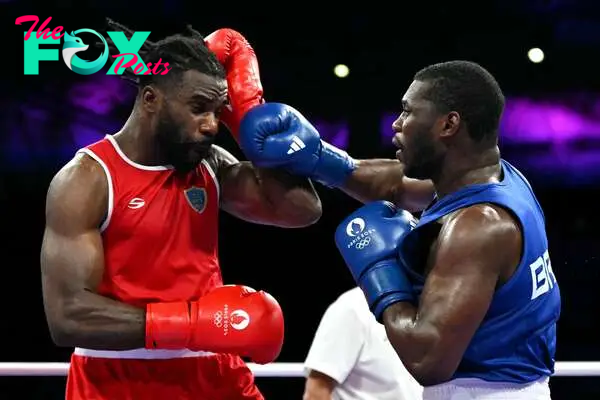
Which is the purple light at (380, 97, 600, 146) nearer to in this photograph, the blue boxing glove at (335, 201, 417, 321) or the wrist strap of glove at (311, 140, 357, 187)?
the wrist strap of glove at (311, 140, 357, 187)

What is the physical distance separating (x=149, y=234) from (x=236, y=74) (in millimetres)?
586

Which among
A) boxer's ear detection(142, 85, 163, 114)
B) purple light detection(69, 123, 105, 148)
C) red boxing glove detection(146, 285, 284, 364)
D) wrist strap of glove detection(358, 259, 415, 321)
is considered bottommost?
purple light detection(69, 123, 105, 148)

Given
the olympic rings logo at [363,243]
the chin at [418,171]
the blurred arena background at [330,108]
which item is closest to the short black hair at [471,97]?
the chin at [418,171]

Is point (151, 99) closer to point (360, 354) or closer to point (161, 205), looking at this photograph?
point (161, 205)

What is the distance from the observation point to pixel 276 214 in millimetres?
→ 2660

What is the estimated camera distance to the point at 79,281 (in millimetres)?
2301

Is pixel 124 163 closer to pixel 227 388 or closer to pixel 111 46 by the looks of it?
pixel 111 46

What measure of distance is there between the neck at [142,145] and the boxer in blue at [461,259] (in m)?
0.53

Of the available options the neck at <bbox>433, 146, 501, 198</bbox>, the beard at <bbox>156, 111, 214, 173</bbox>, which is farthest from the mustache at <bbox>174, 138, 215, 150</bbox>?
the neck at <bbox>433, 146, 501, 198</bbox>

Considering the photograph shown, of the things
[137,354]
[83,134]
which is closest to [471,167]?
[137,354]

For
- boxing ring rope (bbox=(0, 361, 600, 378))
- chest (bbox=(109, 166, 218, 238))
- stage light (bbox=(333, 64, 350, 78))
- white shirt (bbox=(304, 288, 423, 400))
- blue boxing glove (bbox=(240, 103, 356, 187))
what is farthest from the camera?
stage light (bbox=(333, 64, 350, 78))

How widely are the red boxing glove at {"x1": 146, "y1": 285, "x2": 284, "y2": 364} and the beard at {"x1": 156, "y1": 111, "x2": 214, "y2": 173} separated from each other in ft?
1.16

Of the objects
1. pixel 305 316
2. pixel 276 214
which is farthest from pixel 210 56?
pixel 305 316

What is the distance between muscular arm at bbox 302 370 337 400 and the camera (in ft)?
11.1
